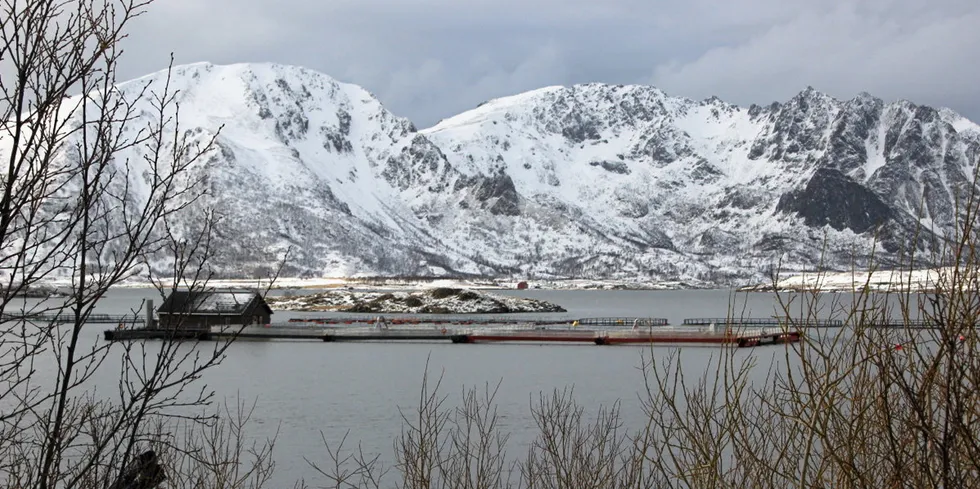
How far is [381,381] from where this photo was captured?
163 ft

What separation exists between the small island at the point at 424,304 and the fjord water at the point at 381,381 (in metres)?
59.6

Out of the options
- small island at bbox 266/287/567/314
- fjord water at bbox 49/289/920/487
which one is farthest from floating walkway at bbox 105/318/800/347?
small island at bbox 266/287/567/314

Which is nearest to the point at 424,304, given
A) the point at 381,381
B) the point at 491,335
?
the point at 491,335

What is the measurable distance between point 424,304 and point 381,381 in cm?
8894

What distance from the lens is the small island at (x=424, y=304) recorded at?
136 metres

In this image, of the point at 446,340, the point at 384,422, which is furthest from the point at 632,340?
the point at 384,422

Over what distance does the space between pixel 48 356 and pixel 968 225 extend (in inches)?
2729

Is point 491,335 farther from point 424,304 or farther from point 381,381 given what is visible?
Answer: point 424,304

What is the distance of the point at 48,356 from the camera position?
65812mm

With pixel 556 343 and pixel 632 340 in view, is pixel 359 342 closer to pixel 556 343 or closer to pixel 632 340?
pixel 556 343

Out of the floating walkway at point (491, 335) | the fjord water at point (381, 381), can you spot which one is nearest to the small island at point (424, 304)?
the floating walkway at point (491, 335)

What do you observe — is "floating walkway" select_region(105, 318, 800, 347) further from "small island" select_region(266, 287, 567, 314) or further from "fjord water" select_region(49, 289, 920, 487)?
"small island" select_region(266, 287, 567, 314)

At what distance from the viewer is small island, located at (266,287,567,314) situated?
13588 cm

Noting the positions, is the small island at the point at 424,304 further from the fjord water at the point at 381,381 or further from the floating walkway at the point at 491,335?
the fjord water at the point at 381,381
